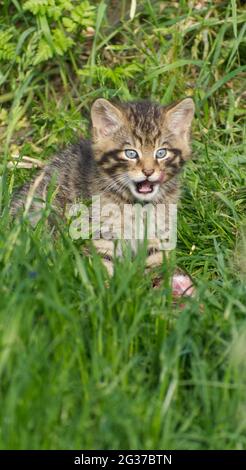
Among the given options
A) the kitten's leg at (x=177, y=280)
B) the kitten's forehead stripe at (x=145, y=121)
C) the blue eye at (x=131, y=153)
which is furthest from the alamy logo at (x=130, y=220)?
the kitten's forehead stripe at (x=145, y=121)

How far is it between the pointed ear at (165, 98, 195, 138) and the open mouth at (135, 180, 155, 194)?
1.57 ft

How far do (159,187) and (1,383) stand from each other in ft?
8.53

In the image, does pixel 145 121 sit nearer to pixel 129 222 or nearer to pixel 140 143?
pixel 140 143

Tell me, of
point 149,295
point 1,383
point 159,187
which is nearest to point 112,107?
point 159,187

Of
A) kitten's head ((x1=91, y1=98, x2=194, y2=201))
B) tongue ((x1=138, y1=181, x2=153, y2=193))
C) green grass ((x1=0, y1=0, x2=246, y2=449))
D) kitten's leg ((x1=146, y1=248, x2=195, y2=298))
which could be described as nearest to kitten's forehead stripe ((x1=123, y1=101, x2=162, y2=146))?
kitten's head ((x1=91, y1=98, x2=194, y2=201))

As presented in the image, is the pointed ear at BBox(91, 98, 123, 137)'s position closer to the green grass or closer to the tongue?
the tongue

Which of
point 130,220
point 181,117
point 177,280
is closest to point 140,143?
point 181,117

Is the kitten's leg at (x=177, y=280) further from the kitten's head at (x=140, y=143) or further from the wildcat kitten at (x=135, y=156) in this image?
the kitten's head at (x=140, y=143)

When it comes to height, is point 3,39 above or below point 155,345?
above

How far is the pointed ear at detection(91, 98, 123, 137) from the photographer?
6.69m

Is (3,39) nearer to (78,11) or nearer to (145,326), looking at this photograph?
(78,11)

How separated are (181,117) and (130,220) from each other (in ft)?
2.66

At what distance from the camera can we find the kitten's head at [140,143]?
657 centimetres
